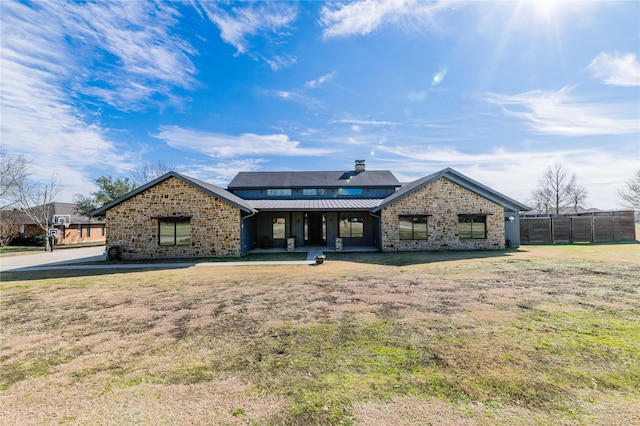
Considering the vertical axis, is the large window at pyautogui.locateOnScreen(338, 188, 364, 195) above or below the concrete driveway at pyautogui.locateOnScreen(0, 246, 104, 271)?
above

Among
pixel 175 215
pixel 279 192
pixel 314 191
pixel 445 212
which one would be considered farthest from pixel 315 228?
pixel 175 215

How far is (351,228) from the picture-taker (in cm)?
1950

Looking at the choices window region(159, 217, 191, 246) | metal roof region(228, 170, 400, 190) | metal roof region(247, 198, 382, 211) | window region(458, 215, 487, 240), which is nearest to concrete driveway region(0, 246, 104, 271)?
window region(159, 217, 191, 246)

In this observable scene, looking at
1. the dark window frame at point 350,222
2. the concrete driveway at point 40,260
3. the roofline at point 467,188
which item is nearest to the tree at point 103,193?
the concrete driveway at point 40,260

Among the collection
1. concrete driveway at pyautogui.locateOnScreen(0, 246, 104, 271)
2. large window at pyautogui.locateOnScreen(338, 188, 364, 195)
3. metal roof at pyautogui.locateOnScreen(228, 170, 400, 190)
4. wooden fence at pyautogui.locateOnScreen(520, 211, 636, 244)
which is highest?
metal roof at pyautogui.locateOnScreen(228, 170, 400, 190)

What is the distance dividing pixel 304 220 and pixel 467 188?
1103 cm

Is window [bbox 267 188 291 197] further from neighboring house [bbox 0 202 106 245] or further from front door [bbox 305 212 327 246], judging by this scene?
neighboring house [bbox 0 202 106 245]

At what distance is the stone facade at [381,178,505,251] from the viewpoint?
1702 cm

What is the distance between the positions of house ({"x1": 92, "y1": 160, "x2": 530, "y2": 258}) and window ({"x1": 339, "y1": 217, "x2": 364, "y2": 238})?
0.24ft

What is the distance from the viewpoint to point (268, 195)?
897 inches

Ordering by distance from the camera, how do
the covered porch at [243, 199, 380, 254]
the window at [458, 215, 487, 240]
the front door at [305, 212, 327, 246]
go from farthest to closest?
the front door at [305, 212, 327, 246], the covered porch at [243, 199, 380, 254], the window at [458, 215, 487, 240]

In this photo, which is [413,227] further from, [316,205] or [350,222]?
[316,205]

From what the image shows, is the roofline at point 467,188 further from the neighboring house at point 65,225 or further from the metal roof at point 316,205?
the neighboring house at point 65,225

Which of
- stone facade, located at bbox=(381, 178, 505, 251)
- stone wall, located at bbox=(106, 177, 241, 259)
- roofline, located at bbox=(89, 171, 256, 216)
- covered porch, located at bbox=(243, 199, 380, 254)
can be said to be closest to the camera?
roofline, located at bbox=(89, 171, 256, 216)
